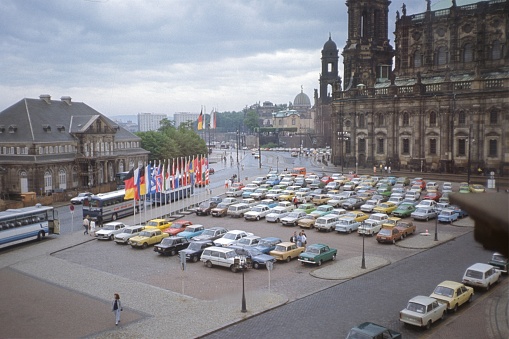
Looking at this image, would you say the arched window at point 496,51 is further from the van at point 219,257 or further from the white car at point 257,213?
the van at point 219,257

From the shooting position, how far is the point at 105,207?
4850cm

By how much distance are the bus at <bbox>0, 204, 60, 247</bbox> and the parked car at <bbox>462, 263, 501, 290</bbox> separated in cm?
3097

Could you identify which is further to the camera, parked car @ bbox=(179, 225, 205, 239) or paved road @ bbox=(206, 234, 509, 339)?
parked car @ bbox=(179, 225, 205, 239)

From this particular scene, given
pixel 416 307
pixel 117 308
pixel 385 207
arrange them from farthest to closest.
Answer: pixel 385 207, pixel 117 308, pixel 416 307

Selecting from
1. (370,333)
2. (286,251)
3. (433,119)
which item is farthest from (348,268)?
(433,119)

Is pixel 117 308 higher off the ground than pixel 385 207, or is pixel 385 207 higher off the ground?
pixel 385 207

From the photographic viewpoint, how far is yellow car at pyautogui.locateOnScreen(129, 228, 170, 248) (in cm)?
3734

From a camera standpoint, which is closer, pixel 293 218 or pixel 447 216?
pixel 447 216

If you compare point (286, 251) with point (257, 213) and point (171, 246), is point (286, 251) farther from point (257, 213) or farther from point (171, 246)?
point (257, 213)

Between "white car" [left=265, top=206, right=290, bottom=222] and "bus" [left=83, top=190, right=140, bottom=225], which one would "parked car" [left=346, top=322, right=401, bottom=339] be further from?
"bus" [left=83, top=190, right=140, bottom=225]

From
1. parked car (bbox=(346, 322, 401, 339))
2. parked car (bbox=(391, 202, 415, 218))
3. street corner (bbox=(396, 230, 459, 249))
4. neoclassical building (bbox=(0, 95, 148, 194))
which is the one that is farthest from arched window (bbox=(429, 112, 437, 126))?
parked car (bbox=(346, 322, 401, 339))

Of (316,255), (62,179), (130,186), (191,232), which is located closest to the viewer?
(316,255)

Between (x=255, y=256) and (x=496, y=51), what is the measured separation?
65592mm

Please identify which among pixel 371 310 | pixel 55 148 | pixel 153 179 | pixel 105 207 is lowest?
pixel 371 310
